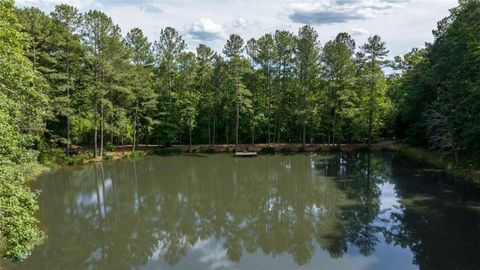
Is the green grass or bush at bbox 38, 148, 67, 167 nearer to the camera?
bush at bbox 38, 148, 67, 167

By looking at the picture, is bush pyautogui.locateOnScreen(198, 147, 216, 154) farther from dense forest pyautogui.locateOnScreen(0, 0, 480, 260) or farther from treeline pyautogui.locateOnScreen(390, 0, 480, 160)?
treeline pyautogui.locateOnScreen(390, 0, 480, 160)

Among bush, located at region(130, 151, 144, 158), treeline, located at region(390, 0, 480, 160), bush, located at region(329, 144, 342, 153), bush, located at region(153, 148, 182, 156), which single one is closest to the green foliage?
treeline, located at region(390, 0, 480, 160)

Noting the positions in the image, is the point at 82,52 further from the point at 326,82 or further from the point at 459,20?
the point at 459,20

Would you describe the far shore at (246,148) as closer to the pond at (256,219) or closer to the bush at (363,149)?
the bush at (363,149)

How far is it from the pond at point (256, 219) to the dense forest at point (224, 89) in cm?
833

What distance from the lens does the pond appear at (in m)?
15.3

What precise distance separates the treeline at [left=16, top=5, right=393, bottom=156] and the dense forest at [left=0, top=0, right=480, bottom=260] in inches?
5.0

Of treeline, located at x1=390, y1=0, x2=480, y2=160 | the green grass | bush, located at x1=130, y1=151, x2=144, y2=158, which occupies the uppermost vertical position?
treeline, located at x1=390, y1=0, x2=480, y2=160

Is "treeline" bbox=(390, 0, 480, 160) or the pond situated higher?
"treeline" bbox=(390, 0, 480, 160)

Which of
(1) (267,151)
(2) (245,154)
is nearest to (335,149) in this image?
(1) (267,151)

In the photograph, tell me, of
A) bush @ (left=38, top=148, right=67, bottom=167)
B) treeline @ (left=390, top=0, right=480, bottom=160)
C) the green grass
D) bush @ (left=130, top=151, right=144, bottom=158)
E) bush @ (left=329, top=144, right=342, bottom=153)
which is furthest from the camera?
bush @ (left=329, top=144, right=342, bottom=153)

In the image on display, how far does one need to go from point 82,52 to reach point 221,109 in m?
17.2

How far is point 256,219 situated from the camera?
2061cm

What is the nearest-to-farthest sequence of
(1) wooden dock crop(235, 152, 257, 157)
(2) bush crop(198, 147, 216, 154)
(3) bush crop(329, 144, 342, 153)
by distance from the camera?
(1) wooden dock crop(235, 152, 257, 157)
(2) bush crop(198, 147, 216, 154)
(3) bush crop(329, 144, 342, 153)
